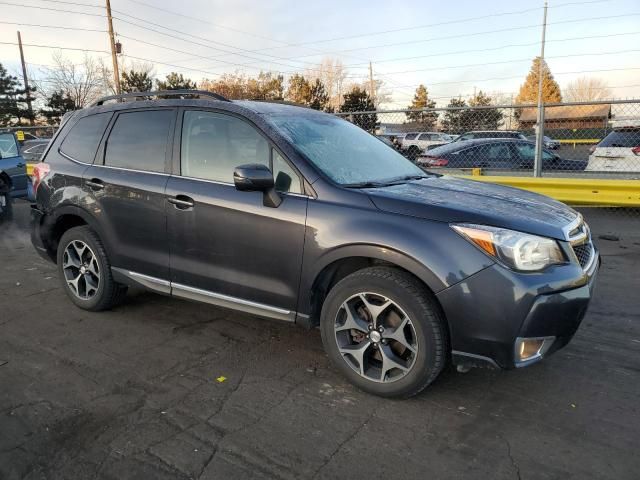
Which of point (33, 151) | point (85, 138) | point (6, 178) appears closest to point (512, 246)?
point (85, 138)

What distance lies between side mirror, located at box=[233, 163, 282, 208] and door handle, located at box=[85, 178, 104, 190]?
1.54 m

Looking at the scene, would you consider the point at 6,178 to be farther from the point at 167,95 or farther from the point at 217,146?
the point at 217,146

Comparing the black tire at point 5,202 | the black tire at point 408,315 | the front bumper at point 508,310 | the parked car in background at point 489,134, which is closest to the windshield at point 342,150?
the black tire at point 408,315

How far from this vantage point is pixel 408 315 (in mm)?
2922

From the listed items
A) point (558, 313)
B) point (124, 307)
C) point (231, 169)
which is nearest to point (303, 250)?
point (231, 169)

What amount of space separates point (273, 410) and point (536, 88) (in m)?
73.8

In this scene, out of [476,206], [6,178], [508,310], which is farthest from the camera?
[6,178]

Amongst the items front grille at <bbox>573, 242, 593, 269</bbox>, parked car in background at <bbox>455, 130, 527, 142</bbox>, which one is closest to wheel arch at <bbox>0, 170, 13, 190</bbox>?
parked car in background at <bbox>455, 130, 527, 142</bbox>

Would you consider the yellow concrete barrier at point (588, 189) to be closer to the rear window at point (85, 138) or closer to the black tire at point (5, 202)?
the rear window at point (85, 138)

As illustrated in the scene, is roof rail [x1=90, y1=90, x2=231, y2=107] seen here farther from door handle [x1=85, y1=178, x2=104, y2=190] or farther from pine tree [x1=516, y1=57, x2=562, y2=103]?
pine tree [x1=516, y1=57, x2=562, y2=103]

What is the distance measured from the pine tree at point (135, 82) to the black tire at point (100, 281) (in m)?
43.3

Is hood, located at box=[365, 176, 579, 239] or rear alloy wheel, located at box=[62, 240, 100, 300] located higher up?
hood, located at box=[365, 176, 579, 239]

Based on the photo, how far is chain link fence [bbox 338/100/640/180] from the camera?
8590mm

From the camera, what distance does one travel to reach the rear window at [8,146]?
10.3 metres
